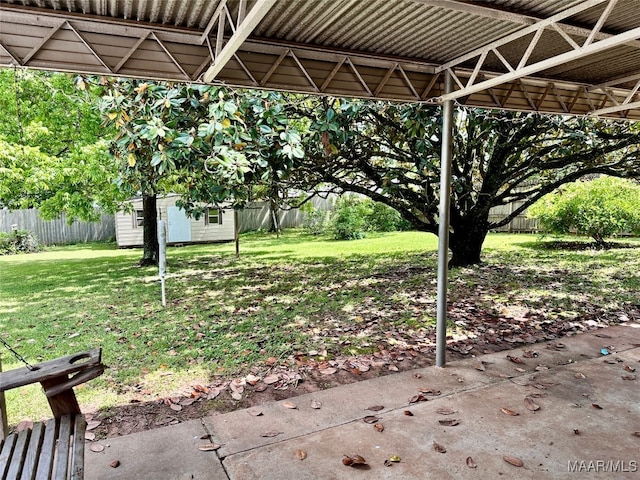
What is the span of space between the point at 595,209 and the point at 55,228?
18475 mm

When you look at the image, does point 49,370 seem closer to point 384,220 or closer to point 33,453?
point 33,453

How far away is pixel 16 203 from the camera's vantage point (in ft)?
28.6

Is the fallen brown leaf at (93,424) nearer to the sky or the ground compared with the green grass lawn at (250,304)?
nearer to the ground

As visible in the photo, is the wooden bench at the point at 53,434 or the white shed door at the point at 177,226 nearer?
the wooden bench at the point at 53,434

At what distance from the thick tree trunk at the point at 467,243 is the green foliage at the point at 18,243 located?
14.0 meters

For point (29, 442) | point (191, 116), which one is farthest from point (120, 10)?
point (29, 442)

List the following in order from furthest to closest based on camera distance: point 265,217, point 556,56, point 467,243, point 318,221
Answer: point 265,217 < point 318,221 < point 467,243 < point 556,56

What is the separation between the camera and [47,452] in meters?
1.92

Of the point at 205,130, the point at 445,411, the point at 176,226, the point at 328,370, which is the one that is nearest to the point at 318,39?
the point at 205,130

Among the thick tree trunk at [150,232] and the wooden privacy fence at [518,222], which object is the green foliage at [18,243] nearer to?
the thick tree trunk at [150,232]

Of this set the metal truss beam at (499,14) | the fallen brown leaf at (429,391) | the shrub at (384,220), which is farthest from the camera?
the shrub at (384,220)

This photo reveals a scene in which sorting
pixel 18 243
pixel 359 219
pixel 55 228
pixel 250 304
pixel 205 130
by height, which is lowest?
pixel 250 304

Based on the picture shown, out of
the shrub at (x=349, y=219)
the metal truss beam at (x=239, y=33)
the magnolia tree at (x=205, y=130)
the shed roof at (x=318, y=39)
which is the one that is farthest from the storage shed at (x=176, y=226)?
the metal truss beam at (x=239, y=33)

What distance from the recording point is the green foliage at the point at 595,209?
37.3 ft
